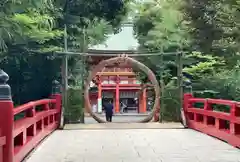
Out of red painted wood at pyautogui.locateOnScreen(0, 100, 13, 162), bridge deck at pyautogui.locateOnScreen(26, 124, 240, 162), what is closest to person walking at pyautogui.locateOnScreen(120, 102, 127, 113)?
bridge deck at pyautogui.locateOnScreen(26, 124, 240, 162)

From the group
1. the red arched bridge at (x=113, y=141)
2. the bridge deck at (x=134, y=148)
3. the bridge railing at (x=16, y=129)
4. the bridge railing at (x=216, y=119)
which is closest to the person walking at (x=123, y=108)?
the bridge railing at (x=216, y=119)

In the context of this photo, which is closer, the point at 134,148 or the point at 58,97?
the point at 134,148

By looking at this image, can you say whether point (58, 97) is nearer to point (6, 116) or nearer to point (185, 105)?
point (185, 105)

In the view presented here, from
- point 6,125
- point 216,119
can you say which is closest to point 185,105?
point 216,119

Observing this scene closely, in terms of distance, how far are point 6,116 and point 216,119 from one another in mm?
5610

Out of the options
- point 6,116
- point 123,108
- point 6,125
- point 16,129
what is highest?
point 6,116

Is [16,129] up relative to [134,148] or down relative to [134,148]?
up

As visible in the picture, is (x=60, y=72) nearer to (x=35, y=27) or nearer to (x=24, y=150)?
(x=35, y=27)

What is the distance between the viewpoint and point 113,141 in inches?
356

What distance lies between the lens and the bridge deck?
22.0 ft

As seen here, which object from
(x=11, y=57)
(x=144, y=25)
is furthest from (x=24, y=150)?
(x=144, y=25)

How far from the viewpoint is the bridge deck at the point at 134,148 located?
6.71 metres

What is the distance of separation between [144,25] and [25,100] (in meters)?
7.83

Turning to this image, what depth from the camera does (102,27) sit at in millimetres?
21047
